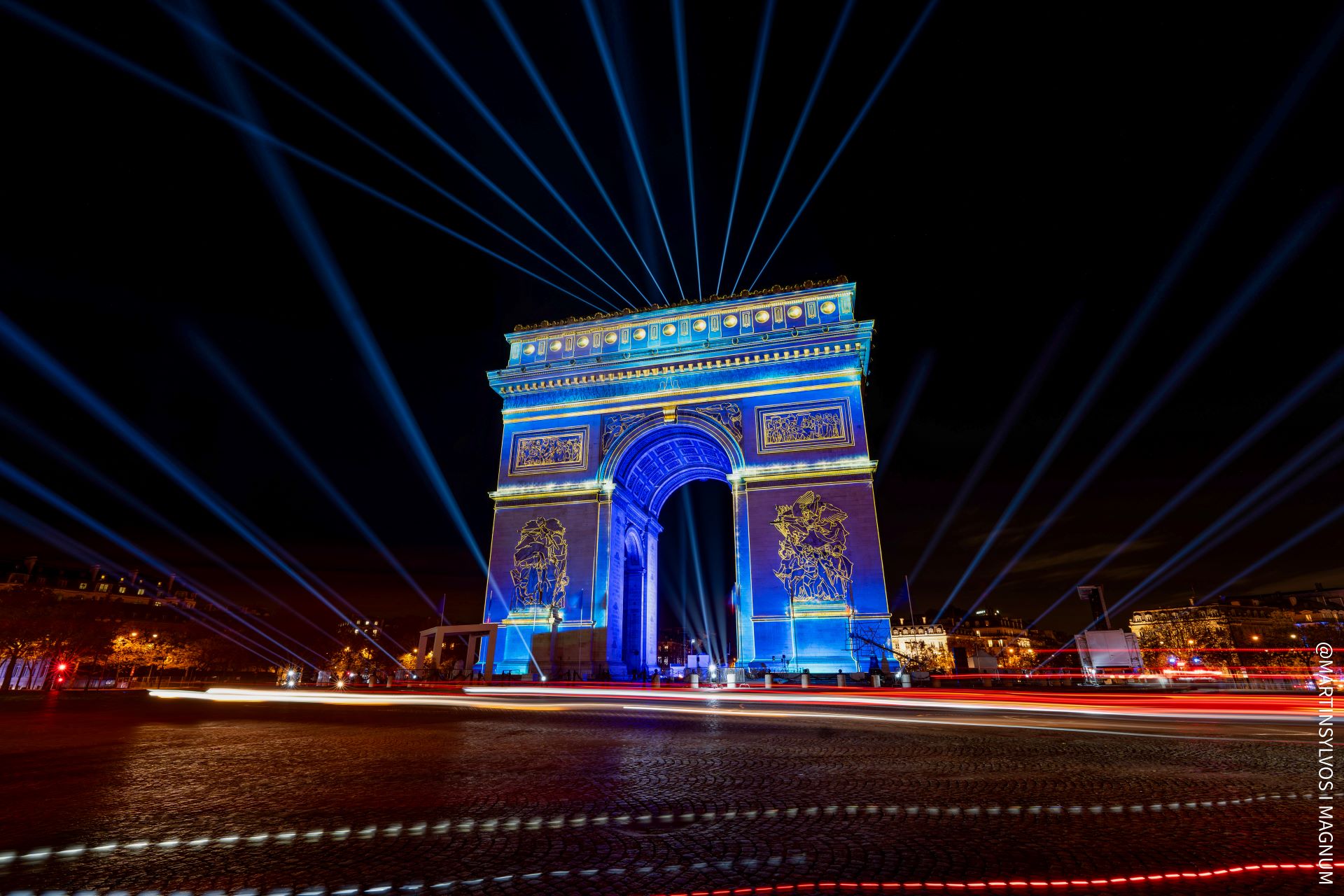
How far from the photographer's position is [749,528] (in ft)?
80.5

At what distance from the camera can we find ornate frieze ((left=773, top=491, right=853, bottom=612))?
74.9ft

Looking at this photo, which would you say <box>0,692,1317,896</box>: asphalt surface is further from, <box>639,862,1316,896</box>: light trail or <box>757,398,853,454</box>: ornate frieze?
<box>757,398,853,454</box>: ornate frieze

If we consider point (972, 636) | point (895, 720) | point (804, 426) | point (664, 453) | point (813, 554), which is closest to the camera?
point (895, 720)

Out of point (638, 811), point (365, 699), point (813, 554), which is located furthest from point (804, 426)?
point (638, 811)

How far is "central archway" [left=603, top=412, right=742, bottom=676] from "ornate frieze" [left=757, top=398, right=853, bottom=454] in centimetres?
152

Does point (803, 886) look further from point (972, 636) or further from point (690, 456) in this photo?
point (972, 636)

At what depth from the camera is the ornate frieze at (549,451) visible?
27375 mm

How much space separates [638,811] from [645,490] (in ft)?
91.8

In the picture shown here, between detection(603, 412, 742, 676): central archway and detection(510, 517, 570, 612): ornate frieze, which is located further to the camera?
detection(603, 412, 742, 676): central archway

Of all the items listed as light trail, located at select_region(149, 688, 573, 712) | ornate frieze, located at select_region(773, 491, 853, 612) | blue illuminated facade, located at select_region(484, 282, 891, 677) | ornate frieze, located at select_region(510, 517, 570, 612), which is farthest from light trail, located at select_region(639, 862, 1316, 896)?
ornate frieze, located at select_region(510, 517, 570, 612)

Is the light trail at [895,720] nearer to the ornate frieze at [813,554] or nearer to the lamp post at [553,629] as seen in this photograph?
the lamp post at [553,629]

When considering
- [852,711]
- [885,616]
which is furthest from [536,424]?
[852,711]

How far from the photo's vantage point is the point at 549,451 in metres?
27.8

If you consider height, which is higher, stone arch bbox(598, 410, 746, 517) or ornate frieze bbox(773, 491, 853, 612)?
stone arch bbox(598, 410, 746, 517)
